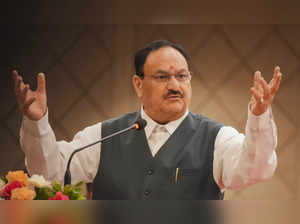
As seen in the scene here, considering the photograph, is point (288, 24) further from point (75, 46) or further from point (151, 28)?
point (75, 46)

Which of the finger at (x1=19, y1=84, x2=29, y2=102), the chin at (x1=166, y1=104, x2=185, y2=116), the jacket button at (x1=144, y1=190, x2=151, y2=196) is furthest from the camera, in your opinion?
the chin at (x1=166, y1=104, x2=185, y2=116)

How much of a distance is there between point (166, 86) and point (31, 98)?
570mm

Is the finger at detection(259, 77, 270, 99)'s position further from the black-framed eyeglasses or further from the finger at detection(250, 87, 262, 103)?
the black-framed eyeglasses

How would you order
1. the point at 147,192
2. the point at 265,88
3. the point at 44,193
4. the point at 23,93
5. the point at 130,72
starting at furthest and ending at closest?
the point at 130,72 < the point at 147,192 < the point at 23,93 < the point at 265,88 < the point at 44,193

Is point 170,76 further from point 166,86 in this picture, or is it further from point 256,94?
point 256,94

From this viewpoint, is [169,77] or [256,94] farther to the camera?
[169,77]

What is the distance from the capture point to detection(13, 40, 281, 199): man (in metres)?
1.50

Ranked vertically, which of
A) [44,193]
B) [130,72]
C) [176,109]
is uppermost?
[130,72]

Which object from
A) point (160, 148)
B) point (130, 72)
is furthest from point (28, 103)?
point (130, 72)

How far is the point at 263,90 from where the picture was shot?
50.9 inches

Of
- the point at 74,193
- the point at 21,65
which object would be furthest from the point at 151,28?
the point at 74,193

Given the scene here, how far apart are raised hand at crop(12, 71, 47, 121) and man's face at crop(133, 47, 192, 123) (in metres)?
0.47

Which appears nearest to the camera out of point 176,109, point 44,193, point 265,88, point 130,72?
point 44,193

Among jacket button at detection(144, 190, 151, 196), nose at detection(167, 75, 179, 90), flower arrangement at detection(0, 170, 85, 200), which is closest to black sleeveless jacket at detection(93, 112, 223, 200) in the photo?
jacket button at detection(144, 190, 151, 196)
